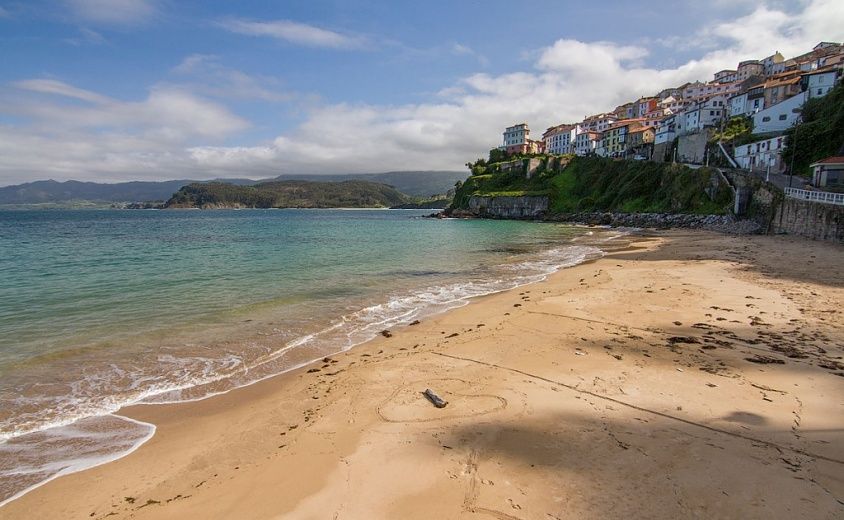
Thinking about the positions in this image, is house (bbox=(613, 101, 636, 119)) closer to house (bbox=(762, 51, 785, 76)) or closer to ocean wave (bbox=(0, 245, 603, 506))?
house (bbox=(762, 51, 785, 76))

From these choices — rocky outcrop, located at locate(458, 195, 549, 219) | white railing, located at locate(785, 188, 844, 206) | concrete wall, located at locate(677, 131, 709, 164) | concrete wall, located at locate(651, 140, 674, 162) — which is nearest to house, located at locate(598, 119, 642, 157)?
concrete wall, located at locate(651, 140, 674, 162)

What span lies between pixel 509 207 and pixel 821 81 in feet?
197

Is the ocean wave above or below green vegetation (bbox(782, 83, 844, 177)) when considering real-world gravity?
below

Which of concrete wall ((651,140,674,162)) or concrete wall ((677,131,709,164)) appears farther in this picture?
concrete wall ((651,140,674,162))

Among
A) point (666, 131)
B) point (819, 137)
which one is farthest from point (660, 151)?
point (819, 137)

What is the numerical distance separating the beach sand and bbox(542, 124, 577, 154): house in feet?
457

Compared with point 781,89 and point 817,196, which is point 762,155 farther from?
point 817,196

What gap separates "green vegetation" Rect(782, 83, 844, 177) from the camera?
4759 cm

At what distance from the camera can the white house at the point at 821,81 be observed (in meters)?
61.9

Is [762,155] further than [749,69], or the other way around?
[749,69]

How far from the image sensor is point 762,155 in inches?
2261

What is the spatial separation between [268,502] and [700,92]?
146767mm

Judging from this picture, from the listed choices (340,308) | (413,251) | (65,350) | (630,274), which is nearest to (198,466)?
(65,350)

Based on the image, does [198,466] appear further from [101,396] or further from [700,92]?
[700,92]
